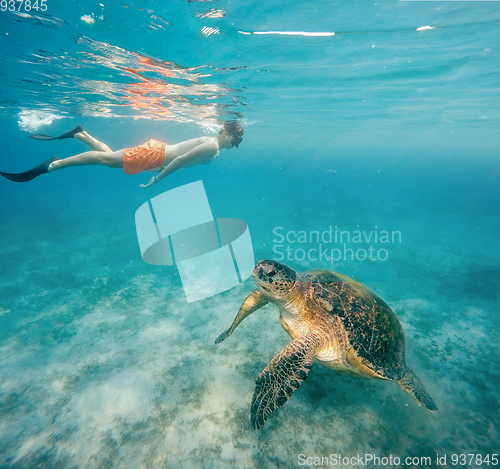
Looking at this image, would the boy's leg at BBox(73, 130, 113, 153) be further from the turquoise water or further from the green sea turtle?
the green sea turtle

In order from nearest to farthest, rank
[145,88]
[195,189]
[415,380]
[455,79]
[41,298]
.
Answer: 1. [415,380]
2. [195,189]
3. [41,298]
4. [455,79]
5. [145,88]

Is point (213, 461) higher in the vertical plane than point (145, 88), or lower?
lower

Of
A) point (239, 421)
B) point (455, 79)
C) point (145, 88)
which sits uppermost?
point (145, 88)

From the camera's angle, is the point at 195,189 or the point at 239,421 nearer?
the point at 239,421

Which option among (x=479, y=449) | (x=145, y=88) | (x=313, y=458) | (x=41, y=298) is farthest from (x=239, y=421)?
(x=145, y=88)

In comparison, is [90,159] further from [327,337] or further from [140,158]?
[327,337]

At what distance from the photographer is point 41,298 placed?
24.3 ft

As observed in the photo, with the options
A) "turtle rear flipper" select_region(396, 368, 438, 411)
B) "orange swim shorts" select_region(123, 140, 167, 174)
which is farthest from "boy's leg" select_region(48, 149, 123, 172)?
"turtle rear flipper" select_region(396, 368, 438, 411)

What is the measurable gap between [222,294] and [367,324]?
4.88 m

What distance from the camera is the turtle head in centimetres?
308

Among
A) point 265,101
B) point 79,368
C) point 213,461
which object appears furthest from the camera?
point 265,101

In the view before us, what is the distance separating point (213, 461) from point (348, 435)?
72.6 inches

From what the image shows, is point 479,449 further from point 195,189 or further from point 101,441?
point 195,189

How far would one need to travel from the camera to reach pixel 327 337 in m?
3.29
